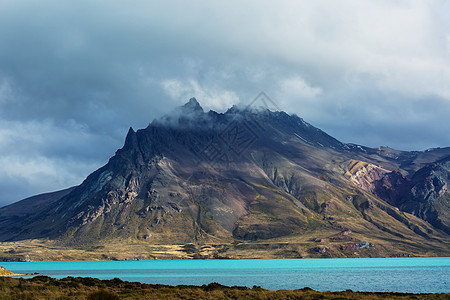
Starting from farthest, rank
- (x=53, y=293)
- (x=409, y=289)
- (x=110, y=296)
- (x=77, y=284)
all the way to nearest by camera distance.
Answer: (x=409, y=289), (x=77, y=284), (x=53, y=293), (x=110, y=296)

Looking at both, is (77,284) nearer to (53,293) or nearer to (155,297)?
(53,293)

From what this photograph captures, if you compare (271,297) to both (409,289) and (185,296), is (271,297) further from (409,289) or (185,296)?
(409,289)

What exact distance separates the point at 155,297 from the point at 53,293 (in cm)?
1561

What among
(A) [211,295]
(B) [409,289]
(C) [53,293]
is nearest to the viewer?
(C) [53,293]

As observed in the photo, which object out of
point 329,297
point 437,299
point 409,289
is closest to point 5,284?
point 329,297

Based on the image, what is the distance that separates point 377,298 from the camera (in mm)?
70188

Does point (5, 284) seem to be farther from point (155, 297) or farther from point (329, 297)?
point (329, 297)

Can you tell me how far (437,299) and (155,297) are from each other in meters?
45.3

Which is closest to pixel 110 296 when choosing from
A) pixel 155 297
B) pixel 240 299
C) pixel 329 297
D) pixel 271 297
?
pixel 155 297

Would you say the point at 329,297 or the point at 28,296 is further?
the point at 329,297

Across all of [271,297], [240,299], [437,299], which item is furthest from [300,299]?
[437,299]

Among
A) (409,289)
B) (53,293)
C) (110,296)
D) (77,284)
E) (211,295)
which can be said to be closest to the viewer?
(110,296)

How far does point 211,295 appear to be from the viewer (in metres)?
72.2

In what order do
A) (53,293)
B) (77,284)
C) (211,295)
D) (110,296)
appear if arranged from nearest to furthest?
(110,296) < (53,293) < (211,295) < (77,284)
